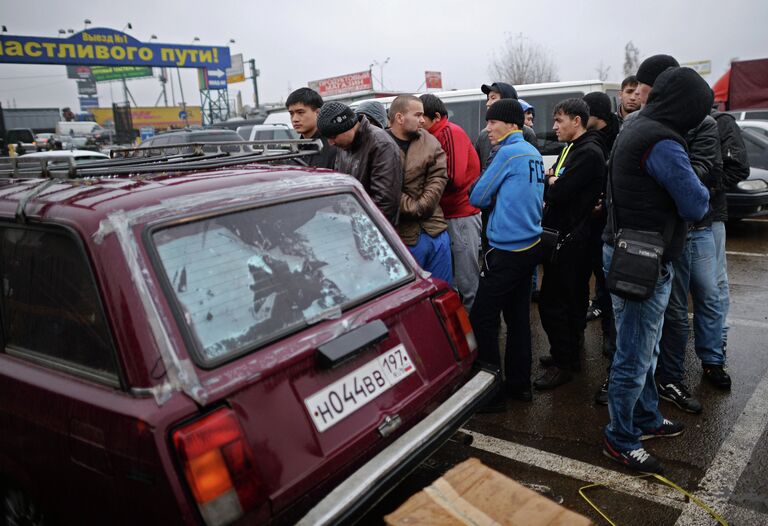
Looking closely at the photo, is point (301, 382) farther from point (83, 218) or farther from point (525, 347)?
point (525, 347)

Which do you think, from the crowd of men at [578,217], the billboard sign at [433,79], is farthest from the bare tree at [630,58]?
the crowd of men at [578,217]

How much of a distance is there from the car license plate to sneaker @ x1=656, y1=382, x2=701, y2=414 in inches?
84.6

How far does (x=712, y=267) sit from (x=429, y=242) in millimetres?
1874

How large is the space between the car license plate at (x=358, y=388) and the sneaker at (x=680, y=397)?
7.05 feet

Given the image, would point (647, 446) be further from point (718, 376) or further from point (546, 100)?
point (546, 100)

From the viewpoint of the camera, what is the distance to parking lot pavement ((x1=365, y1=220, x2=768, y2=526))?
2.65 metres

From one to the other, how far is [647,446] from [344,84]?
33570 millimetres

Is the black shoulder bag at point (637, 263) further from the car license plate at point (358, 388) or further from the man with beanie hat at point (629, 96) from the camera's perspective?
the man with beanie hat at point (629, 96)

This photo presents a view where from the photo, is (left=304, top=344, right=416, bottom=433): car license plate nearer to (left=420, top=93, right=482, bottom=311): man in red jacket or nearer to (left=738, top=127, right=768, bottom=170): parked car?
(left=420, top=93, right=482, bottom=311): man in red jacket

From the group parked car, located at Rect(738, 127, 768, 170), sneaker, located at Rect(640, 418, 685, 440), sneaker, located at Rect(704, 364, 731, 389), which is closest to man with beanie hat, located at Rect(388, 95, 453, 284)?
sneaker, located at Rect(640, 418, 685, 440)

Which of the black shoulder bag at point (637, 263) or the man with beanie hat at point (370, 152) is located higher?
the man with beanie hat at point (370, 152)

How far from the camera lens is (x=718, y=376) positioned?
12.3 ft

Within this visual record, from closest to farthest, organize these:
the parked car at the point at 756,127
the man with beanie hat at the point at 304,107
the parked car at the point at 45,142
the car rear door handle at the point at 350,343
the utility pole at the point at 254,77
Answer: the car rear door handle at the point at 350,343, the man with beanie hat at the point at 304,107, the parked car at the point at 756,127, the parked car at the point at 45,142, the utility pole at the point at 254,77

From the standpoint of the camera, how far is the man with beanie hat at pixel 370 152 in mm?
3559
